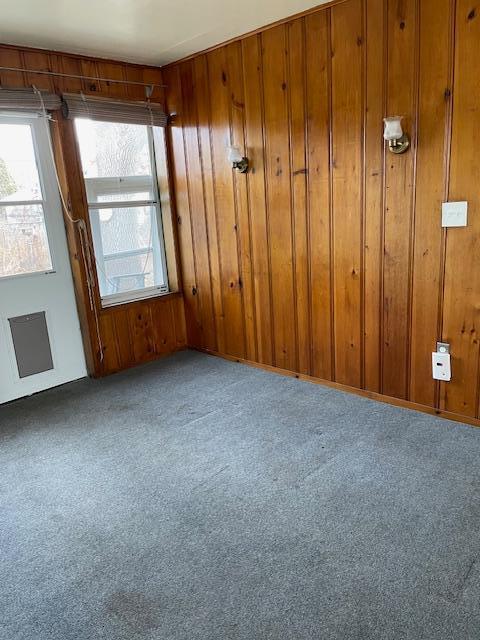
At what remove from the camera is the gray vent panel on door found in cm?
345

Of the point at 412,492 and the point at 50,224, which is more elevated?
the point at 50,224

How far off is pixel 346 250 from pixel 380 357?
702 millimetres

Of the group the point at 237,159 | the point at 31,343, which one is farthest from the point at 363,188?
the point at 31,343

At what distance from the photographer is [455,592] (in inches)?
63.8

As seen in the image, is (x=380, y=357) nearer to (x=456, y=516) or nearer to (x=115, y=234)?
(x=456, y=516)

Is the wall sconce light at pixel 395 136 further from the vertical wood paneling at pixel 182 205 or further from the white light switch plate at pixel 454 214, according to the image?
the vertical wood paneling at pixel 182 205

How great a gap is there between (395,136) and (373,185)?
318 mm

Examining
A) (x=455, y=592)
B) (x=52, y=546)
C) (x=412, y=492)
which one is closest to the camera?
(x=455, y=592)

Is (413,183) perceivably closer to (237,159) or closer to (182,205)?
(237,159)

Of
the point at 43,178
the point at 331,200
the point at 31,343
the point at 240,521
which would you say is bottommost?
the point at 240,521

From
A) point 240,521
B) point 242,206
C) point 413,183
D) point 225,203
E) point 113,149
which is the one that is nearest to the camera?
point 240,521

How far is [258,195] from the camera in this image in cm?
344

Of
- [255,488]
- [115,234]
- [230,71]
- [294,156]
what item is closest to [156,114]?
[230,71]

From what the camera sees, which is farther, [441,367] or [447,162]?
[441,367]
